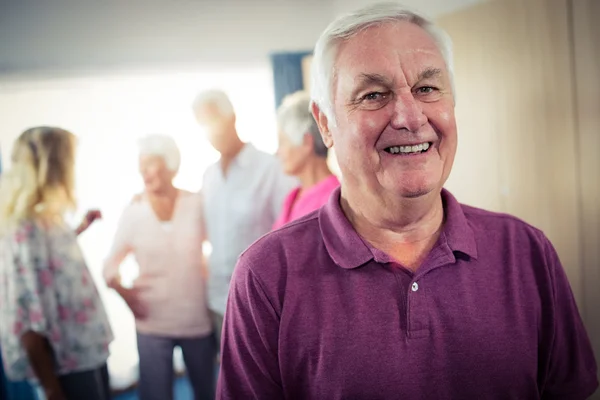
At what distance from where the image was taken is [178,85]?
4.89 ft

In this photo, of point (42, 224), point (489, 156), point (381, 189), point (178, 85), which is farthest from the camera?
point (489, 156)

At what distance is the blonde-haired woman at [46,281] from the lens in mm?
1350

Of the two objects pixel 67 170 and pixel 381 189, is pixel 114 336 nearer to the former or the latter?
pixel 67 170

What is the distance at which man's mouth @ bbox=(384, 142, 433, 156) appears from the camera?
0.96 meters

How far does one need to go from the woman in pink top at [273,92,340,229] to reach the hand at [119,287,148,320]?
0.46 metres

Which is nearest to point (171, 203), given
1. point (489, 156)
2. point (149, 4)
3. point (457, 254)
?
point (149, 4)

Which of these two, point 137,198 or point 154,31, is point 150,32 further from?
point 137,198

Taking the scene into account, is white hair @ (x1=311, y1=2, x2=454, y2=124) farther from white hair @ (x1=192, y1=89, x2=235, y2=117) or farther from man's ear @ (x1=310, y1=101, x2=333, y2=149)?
white hair @ (x1=192, y1=89, x2=235, y2=117)

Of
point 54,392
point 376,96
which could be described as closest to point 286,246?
point 376,96

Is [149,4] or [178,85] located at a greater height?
[149,4]

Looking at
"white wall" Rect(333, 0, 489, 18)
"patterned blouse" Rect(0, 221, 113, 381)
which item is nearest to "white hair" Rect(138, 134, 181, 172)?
"patterned blouse" Rect(0, 221, 113, 381)

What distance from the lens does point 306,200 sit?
1499mm

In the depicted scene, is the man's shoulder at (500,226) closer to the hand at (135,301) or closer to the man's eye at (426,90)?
the man's eye at (426,90)

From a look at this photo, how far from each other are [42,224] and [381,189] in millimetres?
945
